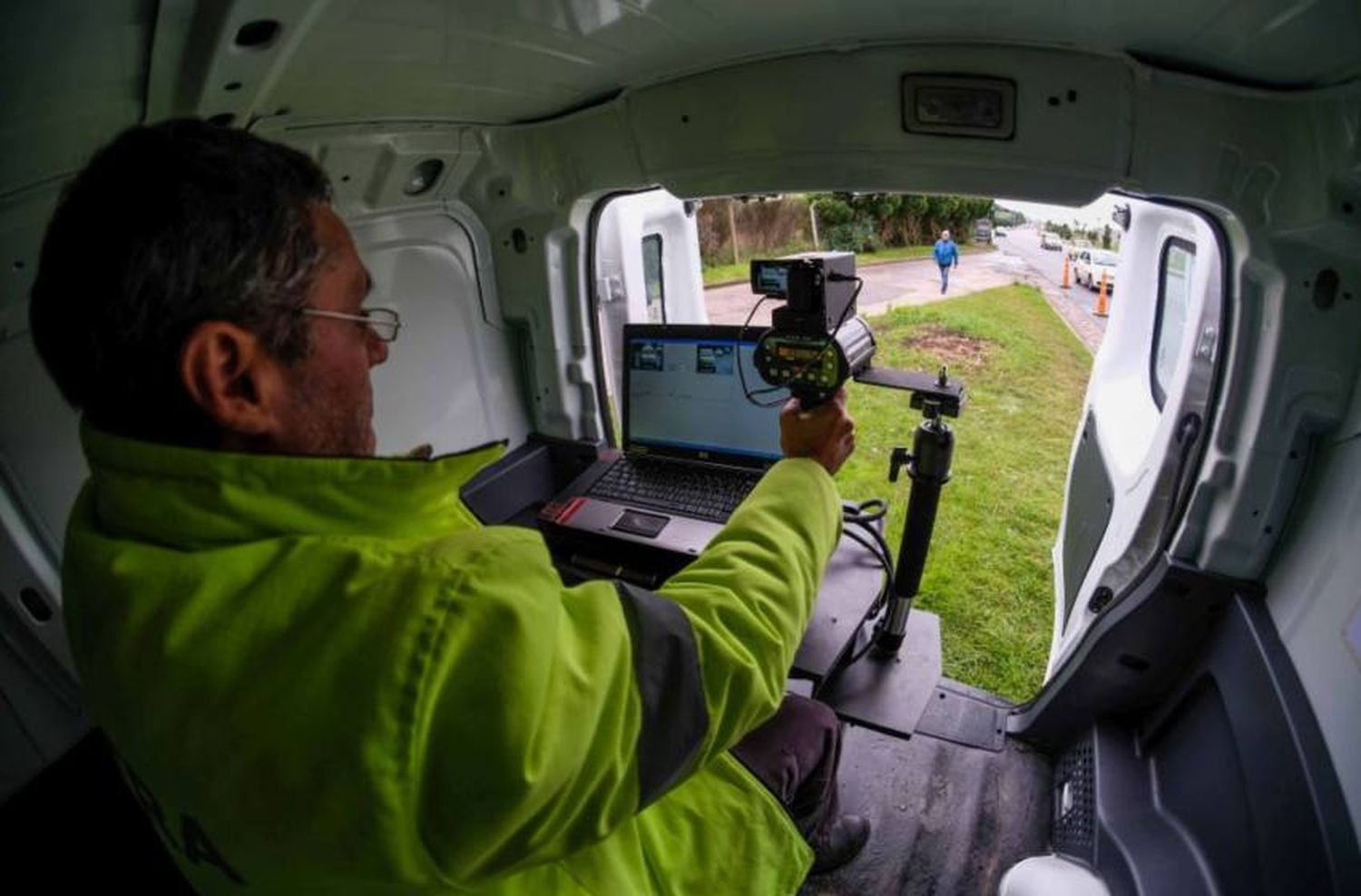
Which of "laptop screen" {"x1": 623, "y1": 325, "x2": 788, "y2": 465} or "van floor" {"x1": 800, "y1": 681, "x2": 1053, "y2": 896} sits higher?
"laptop screen" {"x1": 623, "y1": 325, "x2": 788, "y2": 465}

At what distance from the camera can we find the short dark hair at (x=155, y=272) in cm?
75

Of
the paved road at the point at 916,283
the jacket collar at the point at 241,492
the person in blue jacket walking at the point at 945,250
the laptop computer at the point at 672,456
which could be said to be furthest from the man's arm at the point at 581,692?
the person in blue jacket walking at the point at 945,250

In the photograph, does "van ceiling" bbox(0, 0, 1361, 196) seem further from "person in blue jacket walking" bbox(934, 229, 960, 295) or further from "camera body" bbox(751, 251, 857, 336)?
"person in blue jacket walking" bbox(934, 229, 960, 295)

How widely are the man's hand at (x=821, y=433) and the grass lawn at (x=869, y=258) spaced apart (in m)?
1.05

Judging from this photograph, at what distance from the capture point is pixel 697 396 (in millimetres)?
2350

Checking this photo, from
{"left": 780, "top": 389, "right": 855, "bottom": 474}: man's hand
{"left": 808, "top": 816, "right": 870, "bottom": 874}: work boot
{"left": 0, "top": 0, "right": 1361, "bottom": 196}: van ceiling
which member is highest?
{"left": 0, "top": 0, "right": 1361, "bottom": 196}: van ceiling

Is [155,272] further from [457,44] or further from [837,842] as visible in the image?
[837,842]

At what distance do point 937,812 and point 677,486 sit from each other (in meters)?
1.49

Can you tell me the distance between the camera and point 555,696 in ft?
2.30

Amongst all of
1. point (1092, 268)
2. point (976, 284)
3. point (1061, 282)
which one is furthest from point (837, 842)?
point (1061, 282)

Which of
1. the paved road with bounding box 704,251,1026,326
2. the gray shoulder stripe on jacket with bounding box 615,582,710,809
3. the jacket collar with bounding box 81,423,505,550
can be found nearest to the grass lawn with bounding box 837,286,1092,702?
the paved road with bounding box 704,251,1026,326

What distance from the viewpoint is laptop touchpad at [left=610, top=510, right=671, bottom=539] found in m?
2.12

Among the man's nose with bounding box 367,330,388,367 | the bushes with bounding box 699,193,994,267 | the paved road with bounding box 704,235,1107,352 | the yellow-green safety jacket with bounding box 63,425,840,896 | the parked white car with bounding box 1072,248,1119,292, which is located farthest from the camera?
the parked white car with bounding box 1072,248,1119,292

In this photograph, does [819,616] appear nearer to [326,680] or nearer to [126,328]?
[326,680]
